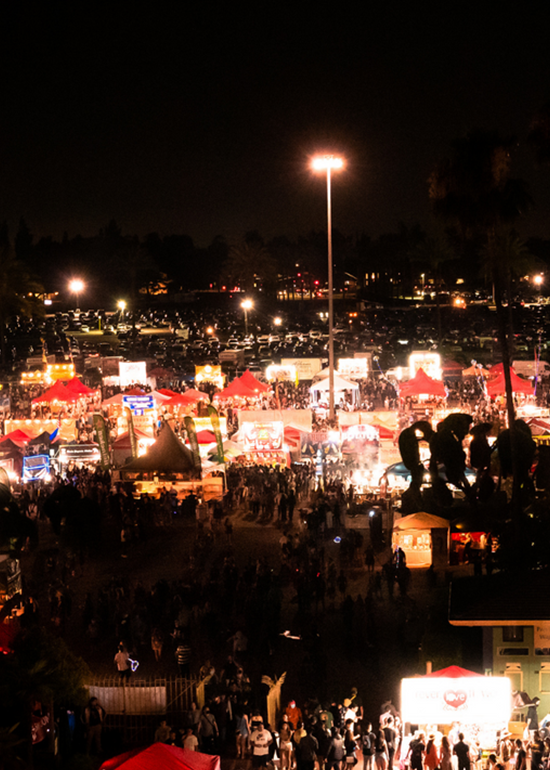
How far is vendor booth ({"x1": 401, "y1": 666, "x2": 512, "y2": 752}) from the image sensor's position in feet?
34.6

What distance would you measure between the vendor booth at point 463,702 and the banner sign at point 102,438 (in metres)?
14.4

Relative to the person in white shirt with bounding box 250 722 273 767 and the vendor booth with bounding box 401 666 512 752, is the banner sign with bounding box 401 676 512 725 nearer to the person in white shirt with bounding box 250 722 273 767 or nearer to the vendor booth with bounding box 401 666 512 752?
the vendor booth with bounding box 401 666 512 752

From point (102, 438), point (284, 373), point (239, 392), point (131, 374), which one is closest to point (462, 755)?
point (102, 438)

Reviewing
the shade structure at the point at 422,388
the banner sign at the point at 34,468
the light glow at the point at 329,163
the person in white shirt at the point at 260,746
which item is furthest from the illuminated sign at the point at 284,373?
the person in white shirt at the point at 260,746

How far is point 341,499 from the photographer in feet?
71.4

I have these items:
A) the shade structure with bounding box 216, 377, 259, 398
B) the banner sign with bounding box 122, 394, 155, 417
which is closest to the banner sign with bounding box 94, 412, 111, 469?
the banner sign with bounding box 122, 394, 155, 417

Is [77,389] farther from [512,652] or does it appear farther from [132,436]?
[512,652]

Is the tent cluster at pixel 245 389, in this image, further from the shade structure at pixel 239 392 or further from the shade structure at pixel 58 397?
the shade structure at pixel 58 397

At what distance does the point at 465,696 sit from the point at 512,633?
5.98ft

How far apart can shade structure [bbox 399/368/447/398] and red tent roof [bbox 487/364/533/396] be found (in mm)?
2445

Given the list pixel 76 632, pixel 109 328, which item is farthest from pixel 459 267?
pixel 76 632

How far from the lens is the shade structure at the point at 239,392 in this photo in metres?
33.7

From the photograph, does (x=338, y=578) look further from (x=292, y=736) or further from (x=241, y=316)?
(x=241, y=316)

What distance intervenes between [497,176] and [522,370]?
25.0 m
